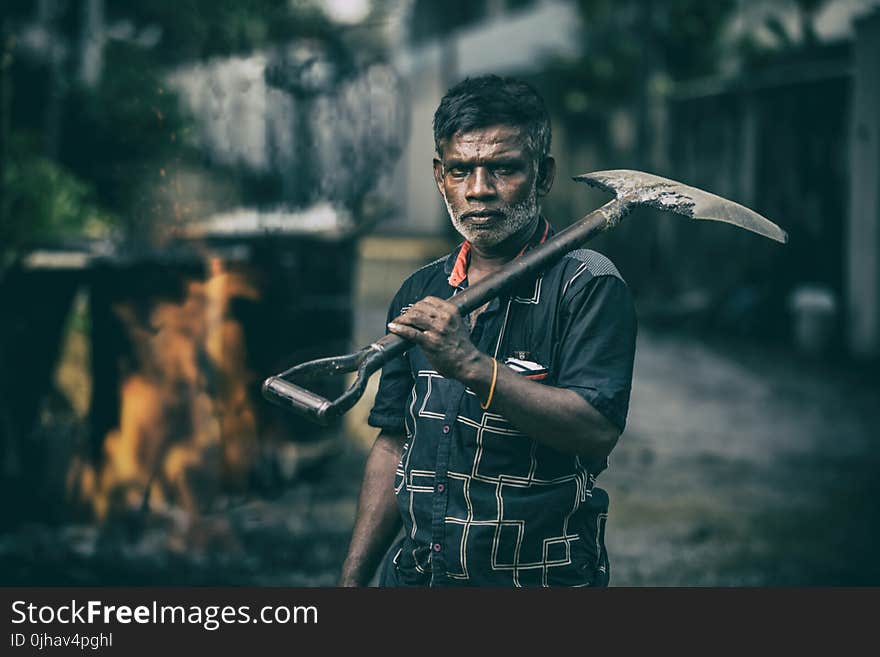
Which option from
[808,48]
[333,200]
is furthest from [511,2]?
[333,200]

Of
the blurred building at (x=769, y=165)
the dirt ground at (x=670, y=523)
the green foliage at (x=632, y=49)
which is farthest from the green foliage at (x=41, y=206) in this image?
the green foliage at (x=632, y=49)

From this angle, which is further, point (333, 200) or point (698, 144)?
point (698, 144)

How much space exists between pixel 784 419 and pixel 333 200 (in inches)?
181

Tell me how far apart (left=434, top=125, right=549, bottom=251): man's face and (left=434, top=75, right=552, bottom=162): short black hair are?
0.02 m

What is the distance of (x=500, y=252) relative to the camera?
233 cm

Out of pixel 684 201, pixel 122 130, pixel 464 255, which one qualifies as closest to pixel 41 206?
pixel 122 130

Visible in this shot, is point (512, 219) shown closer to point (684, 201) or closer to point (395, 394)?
point (684, 201)

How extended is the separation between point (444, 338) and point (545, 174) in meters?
0.50

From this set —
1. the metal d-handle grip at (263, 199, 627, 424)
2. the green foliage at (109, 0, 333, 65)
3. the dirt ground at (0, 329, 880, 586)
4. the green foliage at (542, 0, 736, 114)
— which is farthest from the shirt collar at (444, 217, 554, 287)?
the green foliage at (542, 0, 736, 114)

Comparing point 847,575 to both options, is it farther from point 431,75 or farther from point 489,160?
point 431,75

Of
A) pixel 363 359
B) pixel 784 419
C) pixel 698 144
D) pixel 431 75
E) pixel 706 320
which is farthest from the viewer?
pixel 431 75

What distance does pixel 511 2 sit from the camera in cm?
2298

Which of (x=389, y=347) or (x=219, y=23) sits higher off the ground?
(x=219, y=23)

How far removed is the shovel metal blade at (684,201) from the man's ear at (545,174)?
180 millimetres
